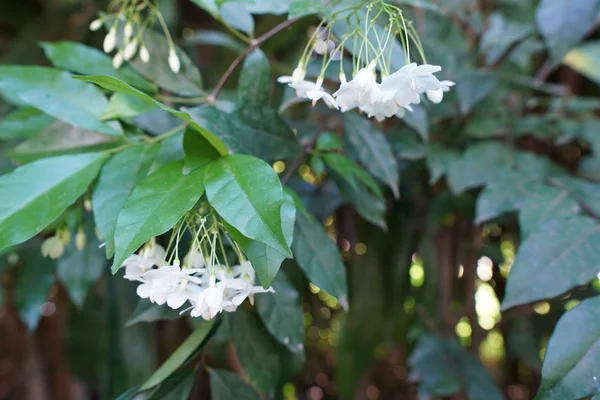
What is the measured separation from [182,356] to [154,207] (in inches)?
7.7

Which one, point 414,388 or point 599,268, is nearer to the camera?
point 599,268

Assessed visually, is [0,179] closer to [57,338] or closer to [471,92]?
[471,92]

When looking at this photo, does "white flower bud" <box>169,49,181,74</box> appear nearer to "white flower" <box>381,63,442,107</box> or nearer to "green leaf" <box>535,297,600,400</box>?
"white flower" <box>381,63,442,107</box>

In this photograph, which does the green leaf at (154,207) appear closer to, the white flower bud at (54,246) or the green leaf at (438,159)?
the white flower bud at (54,246)

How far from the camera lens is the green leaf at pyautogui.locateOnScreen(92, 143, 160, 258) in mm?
455

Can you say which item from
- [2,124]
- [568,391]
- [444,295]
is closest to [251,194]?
[568,391]

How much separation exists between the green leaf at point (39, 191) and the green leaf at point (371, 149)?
0.30 metres

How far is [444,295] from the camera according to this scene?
96 cm

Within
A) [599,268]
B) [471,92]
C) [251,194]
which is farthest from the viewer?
[471,92]

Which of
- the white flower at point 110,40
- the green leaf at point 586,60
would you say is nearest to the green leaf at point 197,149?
the white flower at point 110,40

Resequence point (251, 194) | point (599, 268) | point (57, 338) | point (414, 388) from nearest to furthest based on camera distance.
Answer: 1. point (251, 194)
2. point (599, 268)
3. point (414, 388)
4. point (57, 338)

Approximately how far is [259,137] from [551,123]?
565mm

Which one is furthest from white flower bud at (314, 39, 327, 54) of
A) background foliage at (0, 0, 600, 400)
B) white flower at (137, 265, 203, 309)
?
white flower at (137, 265, 203, 309)

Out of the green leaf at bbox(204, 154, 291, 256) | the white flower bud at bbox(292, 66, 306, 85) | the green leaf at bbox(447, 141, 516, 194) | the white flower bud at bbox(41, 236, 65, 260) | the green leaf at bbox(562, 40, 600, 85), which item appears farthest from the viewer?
the green leaf at bbox(562, 40, 600, 85)
